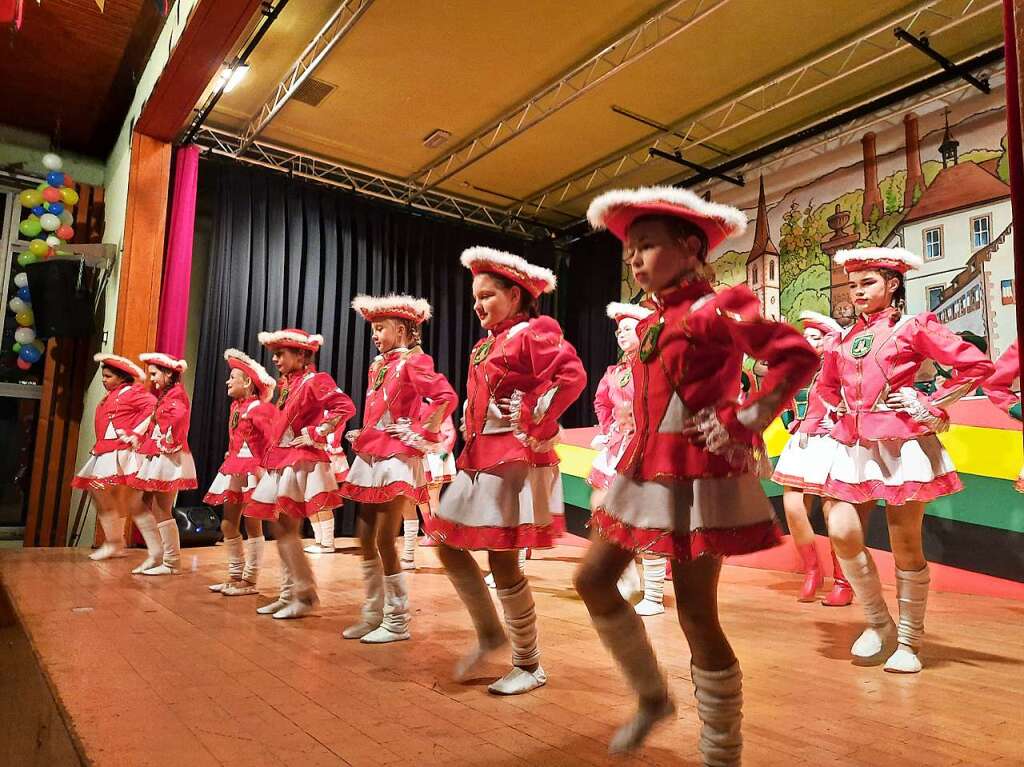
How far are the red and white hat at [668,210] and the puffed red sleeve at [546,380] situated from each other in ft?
2.06

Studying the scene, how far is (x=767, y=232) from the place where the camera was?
23.6 ft

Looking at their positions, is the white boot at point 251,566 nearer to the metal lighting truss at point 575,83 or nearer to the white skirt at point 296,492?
the white skirt at point 296,492

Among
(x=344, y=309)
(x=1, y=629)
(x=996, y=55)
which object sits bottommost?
(x=1, y=629)

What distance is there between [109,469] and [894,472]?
5.22 m

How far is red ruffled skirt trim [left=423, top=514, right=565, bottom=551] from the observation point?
7.48 feet

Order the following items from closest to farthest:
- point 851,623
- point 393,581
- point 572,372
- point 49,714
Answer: point 49,714, point 572,372, point 393,581, point 851,623

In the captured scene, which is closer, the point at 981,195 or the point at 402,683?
the point at 402,683

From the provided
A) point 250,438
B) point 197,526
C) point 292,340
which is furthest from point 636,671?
point 197,526

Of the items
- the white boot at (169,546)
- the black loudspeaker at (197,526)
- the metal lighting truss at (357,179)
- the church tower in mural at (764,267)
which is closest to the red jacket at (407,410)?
the white boot at (169,546)

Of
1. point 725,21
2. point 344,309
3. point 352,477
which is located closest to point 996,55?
point 725,21

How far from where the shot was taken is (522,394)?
2451 mm

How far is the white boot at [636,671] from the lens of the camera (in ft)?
5.66

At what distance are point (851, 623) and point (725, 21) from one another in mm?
4470

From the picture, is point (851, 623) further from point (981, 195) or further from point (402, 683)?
point (981, 195)
